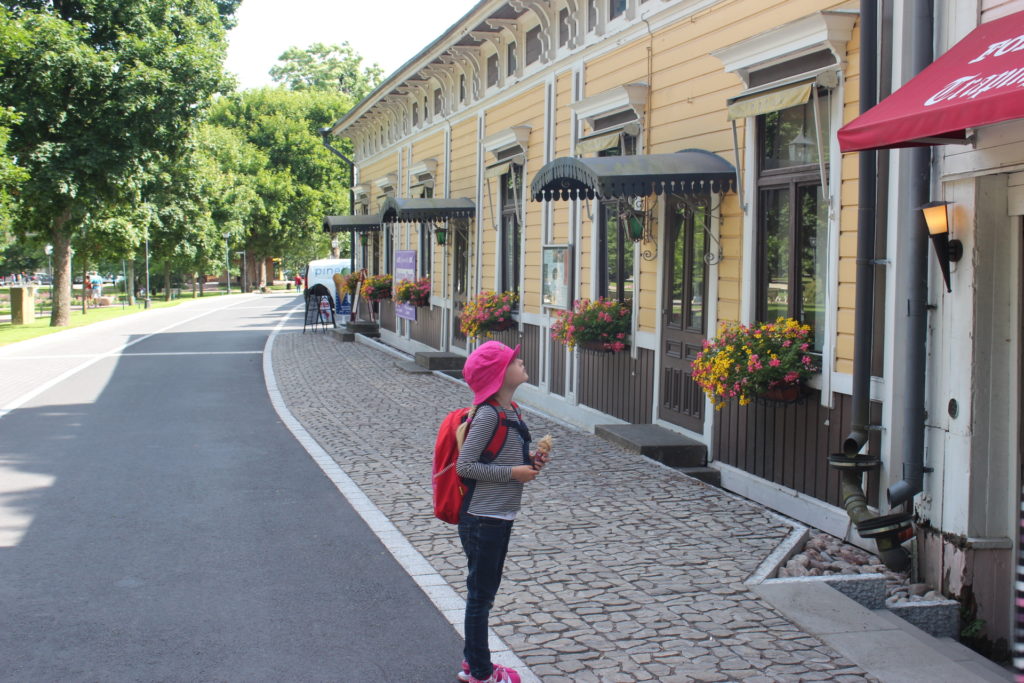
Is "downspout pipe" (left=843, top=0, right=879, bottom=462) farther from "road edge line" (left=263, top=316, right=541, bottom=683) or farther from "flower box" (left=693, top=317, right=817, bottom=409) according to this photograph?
"road edge line" (left=263, top=316, right=541, bottom=683)

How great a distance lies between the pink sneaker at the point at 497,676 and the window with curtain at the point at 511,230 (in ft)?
35.4

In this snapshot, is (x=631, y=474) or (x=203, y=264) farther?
(x=203, y=264)

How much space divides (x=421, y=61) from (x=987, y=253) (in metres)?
14.8

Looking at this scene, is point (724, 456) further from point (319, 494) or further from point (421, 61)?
point (421, 61)

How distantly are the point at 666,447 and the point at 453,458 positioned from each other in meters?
5.08

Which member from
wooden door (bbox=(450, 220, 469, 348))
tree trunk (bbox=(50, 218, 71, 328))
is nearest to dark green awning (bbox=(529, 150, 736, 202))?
wooden door (bbox=(450, 220, 469, 348))

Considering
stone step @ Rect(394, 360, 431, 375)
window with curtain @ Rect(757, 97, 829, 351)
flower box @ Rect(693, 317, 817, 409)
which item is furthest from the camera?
stone step @ Rect(394, 360, 431, 375)

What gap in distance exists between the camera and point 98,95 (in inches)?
1126

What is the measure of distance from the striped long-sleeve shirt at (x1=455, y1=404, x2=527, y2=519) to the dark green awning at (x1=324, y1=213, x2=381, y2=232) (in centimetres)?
2155

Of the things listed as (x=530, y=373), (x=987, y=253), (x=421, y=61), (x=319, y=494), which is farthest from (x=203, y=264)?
(x=987, y=253)

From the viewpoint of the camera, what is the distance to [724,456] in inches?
363

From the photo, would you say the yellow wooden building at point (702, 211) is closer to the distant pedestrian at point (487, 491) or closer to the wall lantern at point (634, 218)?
the wall lantern at point (634, 218)

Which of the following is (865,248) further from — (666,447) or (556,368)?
(556,368)

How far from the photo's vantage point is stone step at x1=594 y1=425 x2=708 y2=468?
9523mm
